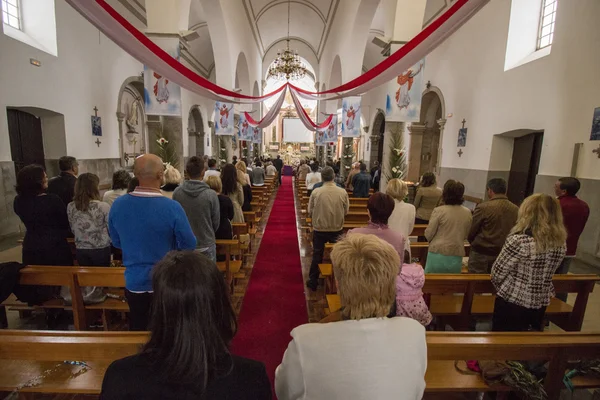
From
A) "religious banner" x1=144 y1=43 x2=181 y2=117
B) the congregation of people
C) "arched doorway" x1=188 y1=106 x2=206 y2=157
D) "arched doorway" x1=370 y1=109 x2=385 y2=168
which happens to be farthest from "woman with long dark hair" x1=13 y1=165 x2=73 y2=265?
"arched doorway" x1=370 y1=109 x2=385 y2=168

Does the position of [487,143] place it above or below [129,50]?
below

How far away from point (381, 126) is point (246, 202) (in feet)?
43.7

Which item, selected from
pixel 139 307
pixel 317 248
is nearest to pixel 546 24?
pixel 317 248

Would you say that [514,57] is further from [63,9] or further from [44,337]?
[63,9]

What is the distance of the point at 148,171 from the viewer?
81.2 inches

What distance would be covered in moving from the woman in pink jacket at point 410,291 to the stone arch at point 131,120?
10.8 m

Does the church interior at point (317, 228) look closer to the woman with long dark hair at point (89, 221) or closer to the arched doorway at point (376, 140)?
the woman with long dark hair at point (89, 221)

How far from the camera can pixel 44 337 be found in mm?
1735

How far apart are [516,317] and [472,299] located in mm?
443

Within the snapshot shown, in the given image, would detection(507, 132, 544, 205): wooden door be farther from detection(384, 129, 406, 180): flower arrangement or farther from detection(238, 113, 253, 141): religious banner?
detection(238, 113, 253, 141): religious banner

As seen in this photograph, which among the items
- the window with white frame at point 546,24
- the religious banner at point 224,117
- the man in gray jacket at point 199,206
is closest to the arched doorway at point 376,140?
the religious banner at point 224,117

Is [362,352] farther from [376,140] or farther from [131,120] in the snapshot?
[376,140]

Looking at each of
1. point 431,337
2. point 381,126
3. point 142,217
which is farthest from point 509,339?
point 381,126

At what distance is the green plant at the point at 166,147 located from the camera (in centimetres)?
696
